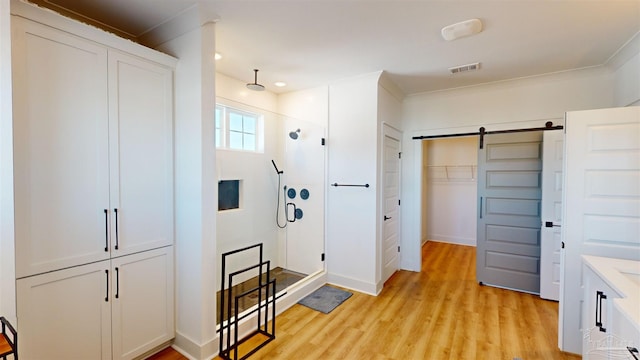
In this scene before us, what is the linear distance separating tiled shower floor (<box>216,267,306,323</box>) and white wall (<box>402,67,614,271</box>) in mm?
1806

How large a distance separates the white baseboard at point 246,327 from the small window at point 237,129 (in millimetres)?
1830

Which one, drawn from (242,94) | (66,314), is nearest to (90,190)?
(66,314)

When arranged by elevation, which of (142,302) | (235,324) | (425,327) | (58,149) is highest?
(58,149)

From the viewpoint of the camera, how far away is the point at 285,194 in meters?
3.94

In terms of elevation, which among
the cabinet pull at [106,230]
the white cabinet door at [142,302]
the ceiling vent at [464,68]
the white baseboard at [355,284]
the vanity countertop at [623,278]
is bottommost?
the white baseboard at [355,284]

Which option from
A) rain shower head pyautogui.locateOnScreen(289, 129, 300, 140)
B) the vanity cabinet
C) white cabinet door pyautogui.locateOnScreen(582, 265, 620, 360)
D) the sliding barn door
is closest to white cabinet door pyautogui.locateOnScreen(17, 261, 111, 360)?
rain shower head pyautogui.locateOnScreen(289, 129, 300, 140)

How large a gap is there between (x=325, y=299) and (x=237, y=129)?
2.31 metres

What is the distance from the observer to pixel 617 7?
6.45 feet

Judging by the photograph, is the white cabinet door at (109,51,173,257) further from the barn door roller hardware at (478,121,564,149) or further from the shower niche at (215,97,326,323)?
the barn door roller hardware at (478,121,564,149)

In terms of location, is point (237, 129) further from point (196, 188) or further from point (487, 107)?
point (487, 107)

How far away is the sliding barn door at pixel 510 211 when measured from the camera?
11.2ft

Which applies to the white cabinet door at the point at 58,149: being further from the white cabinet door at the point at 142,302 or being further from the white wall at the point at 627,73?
the white wall at the point at 627,73

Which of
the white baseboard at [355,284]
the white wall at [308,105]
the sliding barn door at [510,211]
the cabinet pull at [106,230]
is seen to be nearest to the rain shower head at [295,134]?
the white wall at [308,105]

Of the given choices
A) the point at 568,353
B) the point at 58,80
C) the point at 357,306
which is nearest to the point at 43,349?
the point at 58,80
